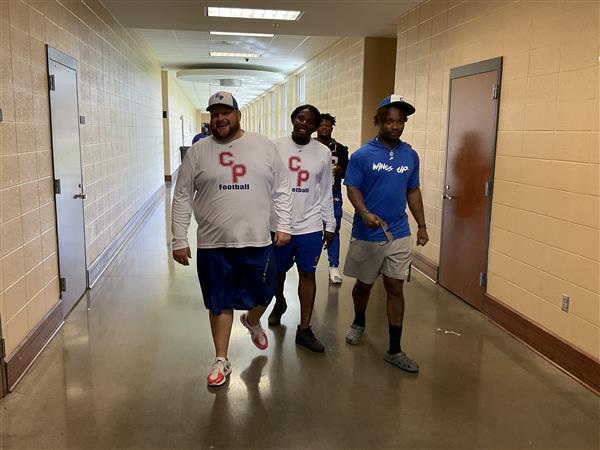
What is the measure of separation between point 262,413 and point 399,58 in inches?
186

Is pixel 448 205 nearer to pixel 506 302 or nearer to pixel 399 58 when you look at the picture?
pixel 506 302

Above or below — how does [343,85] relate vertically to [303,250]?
above

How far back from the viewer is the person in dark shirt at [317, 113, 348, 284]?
4.40 m

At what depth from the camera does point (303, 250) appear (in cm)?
326

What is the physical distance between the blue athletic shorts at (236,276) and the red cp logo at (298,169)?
507 millimetres

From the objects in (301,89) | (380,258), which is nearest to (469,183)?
(380,258)

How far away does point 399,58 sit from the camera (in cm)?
618

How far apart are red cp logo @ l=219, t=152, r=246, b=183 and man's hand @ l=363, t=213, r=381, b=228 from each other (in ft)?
2.63

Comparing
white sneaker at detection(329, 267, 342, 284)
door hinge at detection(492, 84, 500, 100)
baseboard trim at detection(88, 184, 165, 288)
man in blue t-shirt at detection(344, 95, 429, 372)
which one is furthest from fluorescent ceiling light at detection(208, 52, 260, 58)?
man in blue t-shirt at detection(344, 95, 429, 372)

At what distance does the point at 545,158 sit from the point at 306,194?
1544 millimetres

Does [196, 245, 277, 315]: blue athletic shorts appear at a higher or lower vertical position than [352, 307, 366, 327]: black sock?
higher

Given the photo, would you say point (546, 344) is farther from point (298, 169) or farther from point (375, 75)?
point (375, 75)

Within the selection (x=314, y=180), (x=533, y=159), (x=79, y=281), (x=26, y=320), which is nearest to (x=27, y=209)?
(x=26, y=320)

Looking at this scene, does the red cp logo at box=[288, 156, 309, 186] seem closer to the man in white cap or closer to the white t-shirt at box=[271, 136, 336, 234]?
the white t-shirt at box=[271, 136, 336, 234]
